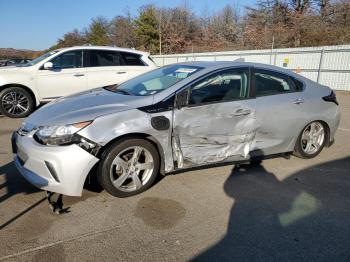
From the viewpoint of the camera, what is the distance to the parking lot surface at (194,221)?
268 centimetres

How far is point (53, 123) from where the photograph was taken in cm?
337

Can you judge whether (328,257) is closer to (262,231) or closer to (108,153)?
(262,231)

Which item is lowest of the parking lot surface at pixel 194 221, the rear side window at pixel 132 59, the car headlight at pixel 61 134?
the parking lot surface at pixel 194 221

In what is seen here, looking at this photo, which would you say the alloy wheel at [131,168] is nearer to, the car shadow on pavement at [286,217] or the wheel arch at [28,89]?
the car shadow on pavement at [286,217]

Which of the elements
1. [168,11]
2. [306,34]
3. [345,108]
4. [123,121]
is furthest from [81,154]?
[168,11]

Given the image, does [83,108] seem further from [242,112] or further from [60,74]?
[60,74]

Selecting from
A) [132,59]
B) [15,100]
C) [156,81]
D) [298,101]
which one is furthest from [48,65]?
[298,101]

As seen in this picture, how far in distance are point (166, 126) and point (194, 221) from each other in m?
1.09

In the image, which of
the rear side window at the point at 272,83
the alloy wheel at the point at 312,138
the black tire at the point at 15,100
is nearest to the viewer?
the rear side window at the point at 272,83

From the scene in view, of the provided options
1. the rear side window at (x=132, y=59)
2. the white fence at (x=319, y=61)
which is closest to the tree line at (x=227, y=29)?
the white fence at (x=319, y=61)

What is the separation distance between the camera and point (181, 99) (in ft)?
12.3

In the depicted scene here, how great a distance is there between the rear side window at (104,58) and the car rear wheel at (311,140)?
17.9ft

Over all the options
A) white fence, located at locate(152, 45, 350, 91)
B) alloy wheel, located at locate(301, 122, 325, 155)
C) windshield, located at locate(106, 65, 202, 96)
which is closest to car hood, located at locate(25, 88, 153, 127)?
windshield, located at locate(106, 65, 202, 96)

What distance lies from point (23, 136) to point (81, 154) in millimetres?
809
